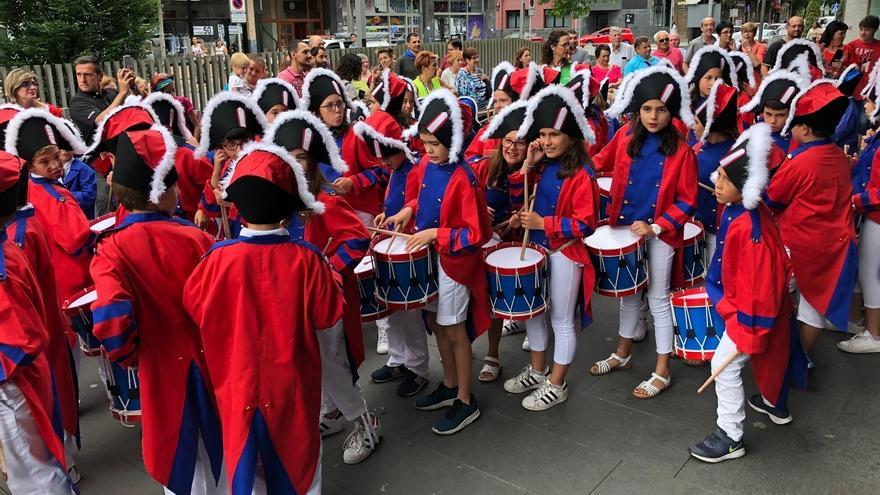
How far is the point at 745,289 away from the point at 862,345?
2308 mm

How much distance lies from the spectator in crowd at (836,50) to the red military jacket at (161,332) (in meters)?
10.2

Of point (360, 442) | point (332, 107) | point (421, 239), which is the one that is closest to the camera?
point (421, 239)

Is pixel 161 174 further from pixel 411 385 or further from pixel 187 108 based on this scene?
pixel 187 108

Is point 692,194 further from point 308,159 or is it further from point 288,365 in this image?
point 288,365

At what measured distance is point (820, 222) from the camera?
4.55 m

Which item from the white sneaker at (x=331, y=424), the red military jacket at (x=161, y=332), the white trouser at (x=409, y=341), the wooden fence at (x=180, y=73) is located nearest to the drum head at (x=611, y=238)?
the white trouser at (x=409, y=341)

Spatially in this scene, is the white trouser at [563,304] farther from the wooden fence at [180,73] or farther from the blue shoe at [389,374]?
the wooden fence at [180,73]

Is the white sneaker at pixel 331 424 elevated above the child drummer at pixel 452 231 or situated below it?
below

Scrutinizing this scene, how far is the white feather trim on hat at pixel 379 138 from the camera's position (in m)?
4.85

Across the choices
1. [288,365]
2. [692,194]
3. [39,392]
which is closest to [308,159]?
[288,365]

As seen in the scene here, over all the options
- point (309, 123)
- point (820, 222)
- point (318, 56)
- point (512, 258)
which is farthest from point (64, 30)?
point (820, 222)

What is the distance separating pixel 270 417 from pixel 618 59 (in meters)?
11.5

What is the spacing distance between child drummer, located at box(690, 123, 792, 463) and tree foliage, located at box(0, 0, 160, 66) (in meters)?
12.5

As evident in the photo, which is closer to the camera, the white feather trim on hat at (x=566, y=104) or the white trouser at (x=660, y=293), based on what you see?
the white feather trim on hat at (x=566, y=104)
